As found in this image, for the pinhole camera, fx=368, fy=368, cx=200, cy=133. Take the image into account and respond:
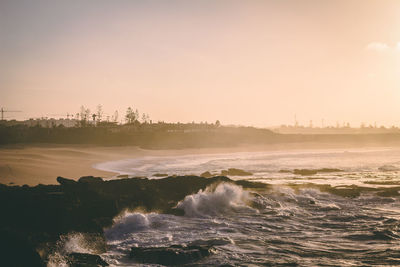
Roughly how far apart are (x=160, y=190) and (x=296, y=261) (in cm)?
842

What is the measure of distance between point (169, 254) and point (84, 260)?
2.02 meters

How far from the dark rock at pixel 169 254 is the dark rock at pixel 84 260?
3.11ft

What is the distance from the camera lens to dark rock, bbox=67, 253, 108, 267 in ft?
27.3

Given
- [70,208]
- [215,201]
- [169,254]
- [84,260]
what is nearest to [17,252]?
[84,260]

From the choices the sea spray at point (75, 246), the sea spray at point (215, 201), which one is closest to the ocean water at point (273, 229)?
the sea spray at point (215, 201)

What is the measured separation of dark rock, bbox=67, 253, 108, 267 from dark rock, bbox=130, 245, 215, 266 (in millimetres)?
948

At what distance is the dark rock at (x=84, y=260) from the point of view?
8.32m

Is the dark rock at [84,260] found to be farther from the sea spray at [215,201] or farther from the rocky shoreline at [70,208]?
the sea spray at [215,201]

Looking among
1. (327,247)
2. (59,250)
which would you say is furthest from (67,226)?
(327,247)

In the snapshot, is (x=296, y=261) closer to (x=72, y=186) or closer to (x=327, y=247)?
(x=327, y=247)

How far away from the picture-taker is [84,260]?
8602 millimetres

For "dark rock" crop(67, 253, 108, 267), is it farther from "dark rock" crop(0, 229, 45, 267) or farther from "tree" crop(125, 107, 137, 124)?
"tree" crop(125, 107, 137, 124)

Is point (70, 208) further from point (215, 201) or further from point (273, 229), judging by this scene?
point (215, 201)

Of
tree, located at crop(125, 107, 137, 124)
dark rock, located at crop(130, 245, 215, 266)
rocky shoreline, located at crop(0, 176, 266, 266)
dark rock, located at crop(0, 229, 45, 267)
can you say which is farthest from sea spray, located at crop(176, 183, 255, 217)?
tree, located at crop(125, 107, 137, 124)
